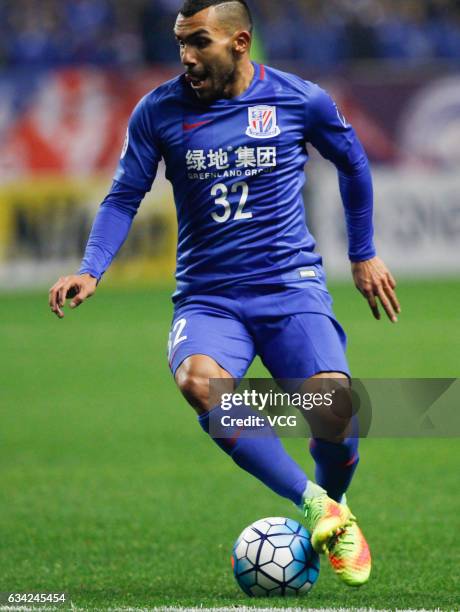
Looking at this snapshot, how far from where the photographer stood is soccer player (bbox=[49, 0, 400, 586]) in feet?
17.5

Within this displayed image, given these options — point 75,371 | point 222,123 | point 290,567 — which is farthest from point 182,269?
point 75,371

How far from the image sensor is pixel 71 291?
5.11 m

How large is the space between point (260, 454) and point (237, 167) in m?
1.14

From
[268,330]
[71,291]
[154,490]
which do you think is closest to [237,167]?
[268,330]

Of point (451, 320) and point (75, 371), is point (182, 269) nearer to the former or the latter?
point (75, 371)

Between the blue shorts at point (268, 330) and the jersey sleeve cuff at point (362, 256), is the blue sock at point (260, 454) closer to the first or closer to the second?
the blue shorts at point (268, 330)

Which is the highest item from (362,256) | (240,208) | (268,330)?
(240,208)

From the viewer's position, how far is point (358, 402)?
17.8 ft

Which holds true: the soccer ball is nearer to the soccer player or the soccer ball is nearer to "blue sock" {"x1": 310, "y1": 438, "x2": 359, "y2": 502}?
the soccer player

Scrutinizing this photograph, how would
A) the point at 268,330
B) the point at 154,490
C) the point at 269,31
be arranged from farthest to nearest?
the point at 269,31 < the point at 154,490 < the point at 268,330

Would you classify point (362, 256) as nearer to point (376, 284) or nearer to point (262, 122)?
point (376, 284)

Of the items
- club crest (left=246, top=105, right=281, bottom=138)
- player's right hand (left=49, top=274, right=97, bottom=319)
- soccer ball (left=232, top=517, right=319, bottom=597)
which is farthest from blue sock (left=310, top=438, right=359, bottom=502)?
club crest (left=246, top=105, right=281, bottom=138)

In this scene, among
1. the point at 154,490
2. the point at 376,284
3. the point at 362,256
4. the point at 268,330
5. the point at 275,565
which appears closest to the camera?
the point at 275,565

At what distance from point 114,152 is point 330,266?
3.41m
